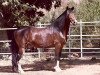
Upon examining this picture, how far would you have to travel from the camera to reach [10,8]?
13.0 meters

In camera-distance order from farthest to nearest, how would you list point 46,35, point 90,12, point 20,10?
point 90,12, point 20,10, point 46,35

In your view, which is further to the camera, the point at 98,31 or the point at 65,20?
the point at 98,31

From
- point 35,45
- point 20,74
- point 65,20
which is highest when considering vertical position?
point 65,20

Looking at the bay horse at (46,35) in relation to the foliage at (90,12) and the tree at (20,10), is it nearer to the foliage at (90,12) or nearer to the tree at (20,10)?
the tree at (20,10)

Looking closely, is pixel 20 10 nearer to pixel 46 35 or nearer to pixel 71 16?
pixel 46 35

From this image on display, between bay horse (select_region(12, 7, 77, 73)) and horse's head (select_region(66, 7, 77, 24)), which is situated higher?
horse's head (select_region(66, 7, 77, 24))

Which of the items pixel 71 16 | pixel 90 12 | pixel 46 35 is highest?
pixel 90 12

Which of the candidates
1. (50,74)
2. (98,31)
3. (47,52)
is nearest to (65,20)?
(50,74)

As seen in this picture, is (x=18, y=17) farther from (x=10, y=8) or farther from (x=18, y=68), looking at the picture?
(x=18, y=68)

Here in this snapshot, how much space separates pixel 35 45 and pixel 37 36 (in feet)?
1.23

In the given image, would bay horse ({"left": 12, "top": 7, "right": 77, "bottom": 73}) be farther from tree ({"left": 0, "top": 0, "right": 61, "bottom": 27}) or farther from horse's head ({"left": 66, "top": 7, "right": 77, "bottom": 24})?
tree ({"left": 0, "top": 0, "right": 61, "bottom": 27})

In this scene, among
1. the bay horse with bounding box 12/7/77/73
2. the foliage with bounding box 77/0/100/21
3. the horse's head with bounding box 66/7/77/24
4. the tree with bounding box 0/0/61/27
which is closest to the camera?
the horse's head with bounding box 66/7/77/24

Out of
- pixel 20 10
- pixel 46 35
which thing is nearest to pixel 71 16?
pixel 46 35

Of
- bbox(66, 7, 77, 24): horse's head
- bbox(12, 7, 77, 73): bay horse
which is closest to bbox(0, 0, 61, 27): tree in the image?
bbox(12, 7, 77, 73): bay horse
